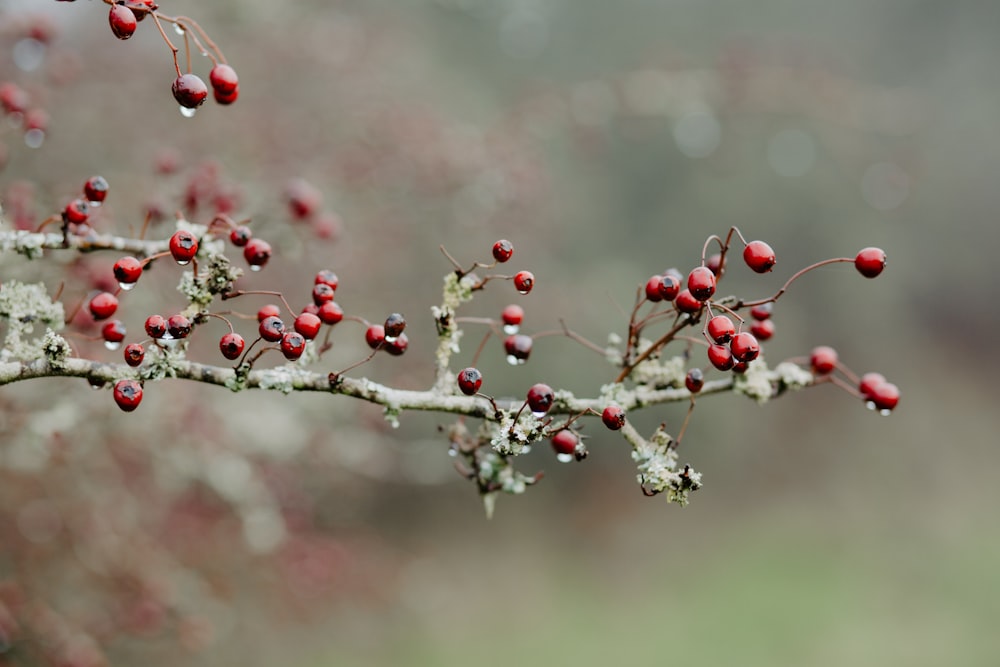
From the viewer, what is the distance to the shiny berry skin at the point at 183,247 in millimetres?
1527

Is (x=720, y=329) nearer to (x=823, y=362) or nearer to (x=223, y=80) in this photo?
(x=823, y=362)

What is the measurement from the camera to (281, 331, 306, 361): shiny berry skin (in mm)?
1479

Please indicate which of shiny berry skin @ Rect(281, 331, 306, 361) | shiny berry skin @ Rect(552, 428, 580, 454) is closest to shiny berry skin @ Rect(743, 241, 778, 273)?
shiny berry skin @ Rect(552, 428, 580, 454)

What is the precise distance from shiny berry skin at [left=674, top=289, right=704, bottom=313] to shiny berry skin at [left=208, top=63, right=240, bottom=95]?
103cm

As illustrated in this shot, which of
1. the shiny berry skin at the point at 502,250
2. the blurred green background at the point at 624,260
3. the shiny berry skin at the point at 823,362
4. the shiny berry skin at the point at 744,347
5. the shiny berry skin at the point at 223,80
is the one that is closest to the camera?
the shiny berry skin at the point at 744,347

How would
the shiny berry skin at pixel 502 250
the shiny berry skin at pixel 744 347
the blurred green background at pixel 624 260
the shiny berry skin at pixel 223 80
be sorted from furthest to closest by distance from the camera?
the blurred green background at pixel 624 260 < the shiny berry skin at pixel 223 80 < the shiny berry skin at pixel 502 250 < the shiny berry skin at pixel 744 347

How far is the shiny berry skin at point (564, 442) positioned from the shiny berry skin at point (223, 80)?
1.00 meters

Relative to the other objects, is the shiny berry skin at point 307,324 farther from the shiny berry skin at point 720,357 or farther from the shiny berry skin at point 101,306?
the shiny berry skin at point 720,357

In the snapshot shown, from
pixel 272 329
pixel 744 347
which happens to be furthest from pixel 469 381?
pixel 744 347

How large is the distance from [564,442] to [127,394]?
0.83 m

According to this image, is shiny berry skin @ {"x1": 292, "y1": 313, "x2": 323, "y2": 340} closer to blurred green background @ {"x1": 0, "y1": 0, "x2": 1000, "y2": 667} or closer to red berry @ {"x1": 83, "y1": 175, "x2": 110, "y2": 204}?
red berry @ {"x1": 83, "y1": 175, "x2": 110, "y2": 204}

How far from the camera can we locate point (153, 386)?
12.3 ft

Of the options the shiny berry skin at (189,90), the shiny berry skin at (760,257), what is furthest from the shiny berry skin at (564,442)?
the shiny berry skin at (189,90)

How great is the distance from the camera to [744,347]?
Answer: 1.39m
